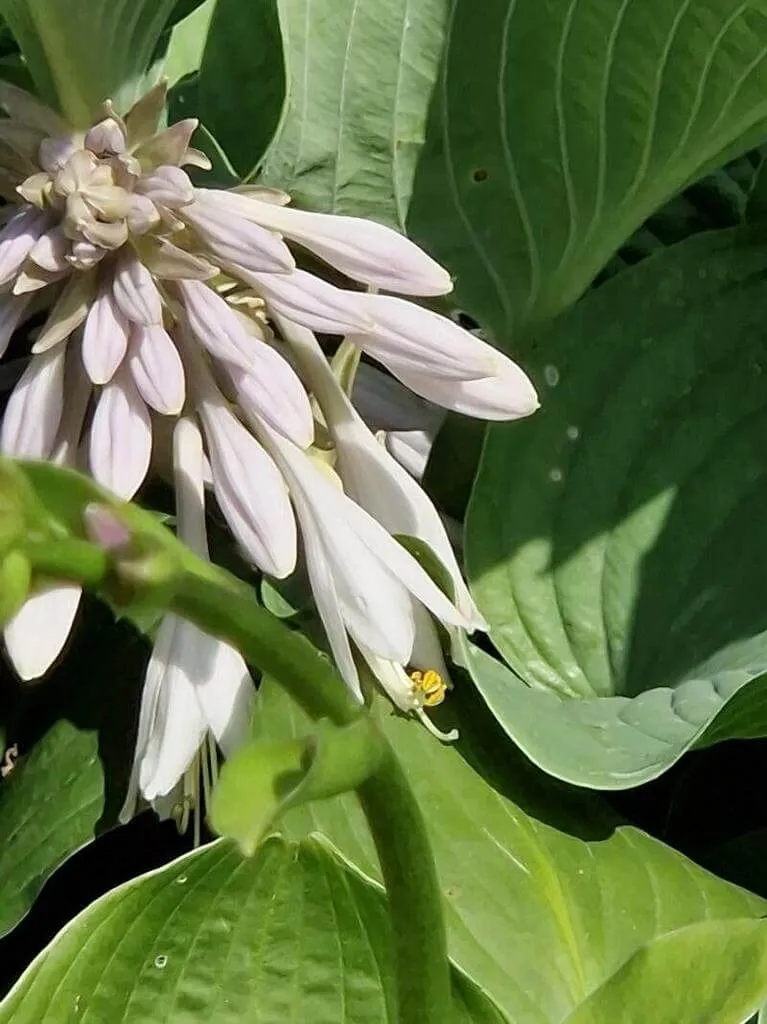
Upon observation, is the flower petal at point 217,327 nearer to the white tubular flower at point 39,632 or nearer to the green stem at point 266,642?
the white tubular flower at point 39,632

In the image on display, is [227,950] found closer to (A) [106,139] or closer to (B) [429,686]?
(B) [429,686]

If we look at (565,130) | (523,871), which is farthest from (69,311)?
(523,871)

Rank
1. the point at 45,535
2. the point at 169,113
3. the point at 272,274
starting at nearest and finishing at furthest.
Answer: the point at 45,535, the point at 272,274, the point at 169,113

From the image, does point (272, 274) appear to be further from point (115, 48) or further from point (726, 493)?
point (726, 493)

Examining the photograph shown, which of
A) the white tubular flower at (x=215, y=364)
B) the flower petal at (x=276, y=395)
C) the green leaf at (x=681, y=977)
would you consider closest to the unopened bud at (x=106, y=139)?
the white tubular flower at (x=215, y=364)

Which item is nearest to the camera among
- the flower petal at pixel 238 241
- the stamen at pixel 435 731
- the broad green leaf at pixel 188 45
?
the flower petal at pixel 238 241

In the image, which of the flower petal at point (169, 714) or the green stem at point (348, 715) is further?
the flower petal at point (169, 714)

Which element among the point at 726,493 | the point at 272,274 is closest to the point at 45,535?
the point at 272,274
